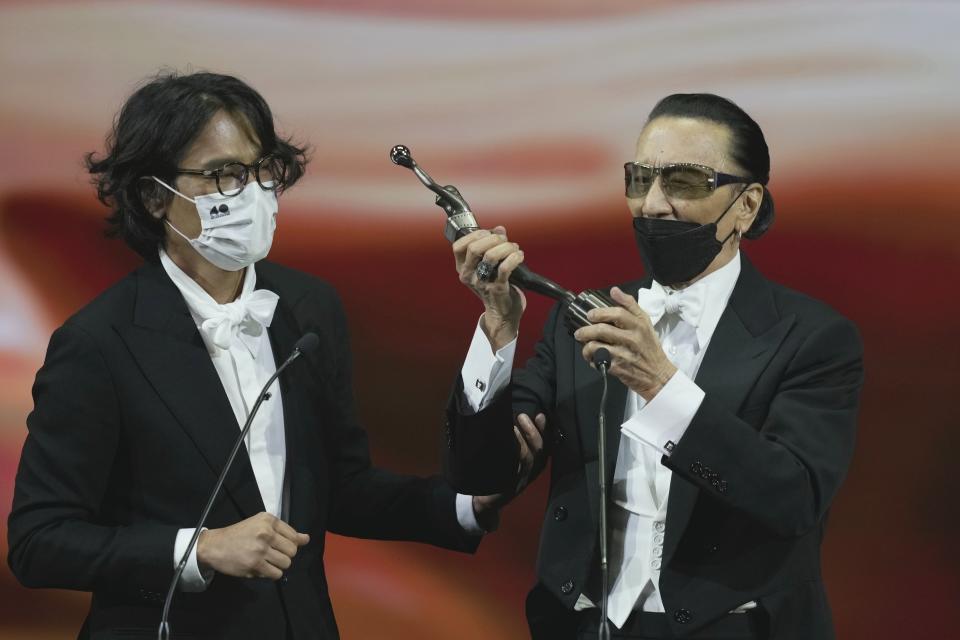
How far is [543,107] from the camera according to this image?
3.29m

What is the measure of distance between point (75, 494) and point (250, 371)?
1.30 feet

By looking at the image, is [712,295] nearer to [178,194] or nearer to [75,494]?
[178,194]

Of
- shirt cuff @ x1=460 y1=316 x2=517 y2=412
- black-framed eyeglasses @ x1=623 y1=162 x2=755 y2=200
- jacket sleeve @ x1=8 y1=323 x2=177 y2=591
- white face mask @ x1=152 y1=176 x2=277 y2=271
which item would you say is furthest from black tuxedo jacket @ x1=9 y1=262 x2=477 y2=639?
black-framed eyeglasses @ x1=623 y1=162 x2=755 y2=200

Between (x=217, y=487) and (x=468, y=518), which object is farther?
(x=468, y=518)

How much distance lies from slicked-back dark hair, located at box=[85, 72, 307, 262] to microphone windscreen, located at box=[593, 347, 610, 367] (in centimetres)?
83

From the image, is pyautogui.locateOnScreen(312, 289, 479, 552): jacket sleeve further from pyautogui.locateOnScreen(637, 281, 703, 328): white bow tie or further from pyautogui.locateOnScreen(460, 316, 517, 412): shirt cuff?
pyautogui.locateOnScreen(637, 281, 703, 328): white bow tie

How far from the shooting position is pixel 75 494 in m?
2.23

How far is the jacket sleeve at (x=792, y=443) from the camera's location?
2113 mm

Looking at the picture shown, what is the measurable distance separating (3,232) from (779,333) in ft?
6.87

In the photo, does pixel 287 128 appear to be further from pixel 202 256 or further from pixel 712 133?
pixel 712 133

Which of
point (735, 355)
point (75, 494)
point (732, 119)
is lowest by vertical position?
point (75, 494)

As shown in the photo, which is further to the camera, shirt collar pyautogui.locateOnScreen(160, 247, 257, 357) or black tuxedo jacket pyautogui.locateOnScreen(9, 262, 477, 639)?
shirt collar pyautogui.locateOnScreen(160, 247, 257, 357)

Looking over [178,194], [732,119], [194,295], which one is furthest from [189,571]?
[732,119]

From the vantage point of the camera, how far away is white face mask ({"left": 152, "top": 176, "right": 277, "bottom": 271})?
2.40 meters
